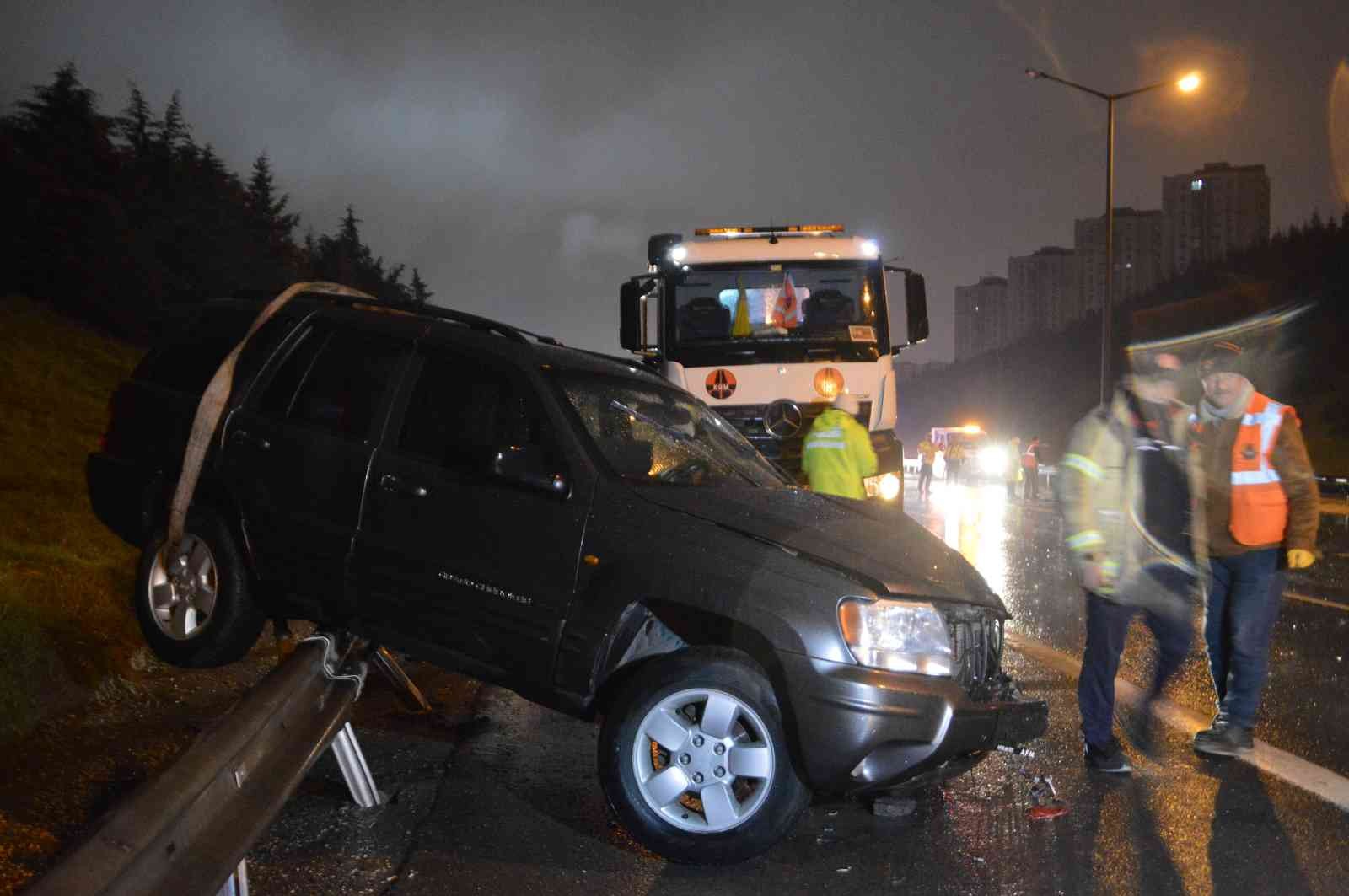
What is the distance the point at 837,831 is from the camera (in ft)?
15.6

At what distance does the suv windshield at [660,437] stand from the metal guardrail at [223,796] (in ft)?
4.64

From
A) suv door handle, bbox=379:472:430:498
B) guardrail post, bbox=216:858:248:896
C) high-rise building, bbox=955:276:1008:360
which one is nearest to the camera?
guardrail post, bbox=216:858:248:896

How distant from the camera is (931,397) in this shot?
5635 inches

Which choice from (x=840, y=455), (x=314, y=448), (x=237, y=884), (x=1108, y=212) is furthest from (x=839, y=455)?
(x=1108, y=212)

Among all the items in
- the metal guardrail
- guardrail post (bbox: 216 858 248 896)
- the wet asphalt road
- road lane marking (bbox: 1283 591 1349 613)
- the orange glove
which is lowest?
the wet asphalt road

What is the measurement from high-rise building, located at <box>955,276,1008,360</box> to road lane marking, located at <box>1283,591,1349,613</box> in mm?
107907

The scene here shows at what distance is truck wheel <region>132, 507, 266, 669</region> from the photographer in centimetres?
586

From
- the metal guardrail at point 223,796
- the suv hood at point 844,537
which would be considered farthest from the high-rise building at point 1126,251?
the metal guardrail at point 223,796

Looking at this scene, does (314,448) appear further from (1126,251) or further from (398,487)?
(1126,251)

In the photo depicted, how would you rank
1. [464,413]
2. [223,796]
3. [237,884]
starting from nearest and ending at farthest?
1. [223,796]
2. [237,884]
3. [464,413]

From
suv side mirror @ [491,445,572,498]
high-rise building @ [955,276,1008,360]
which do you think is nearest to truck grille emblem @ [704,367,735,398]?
suv side mirror @ [491,445,572,498]

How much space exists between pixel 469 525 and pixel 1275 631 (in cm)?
671

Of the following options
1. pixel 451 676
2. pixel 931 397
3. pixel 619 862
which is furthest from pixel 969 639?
pixel 931 397

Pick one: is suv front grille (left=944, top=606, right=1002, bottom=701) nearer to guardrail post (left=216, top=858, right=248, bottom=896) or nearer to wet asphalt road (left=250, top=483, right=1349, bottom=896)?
wet asphalt road (left=250, top=483, right=1349, bottom=896)
